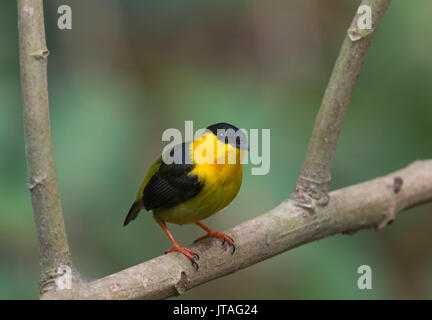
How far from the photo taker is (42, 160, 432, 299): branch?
6.89 feet

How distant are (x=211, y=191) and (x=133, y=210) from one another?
51 centimetres

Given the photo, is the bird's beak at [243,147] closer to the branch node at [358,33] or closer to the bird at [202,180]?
the bird at [202,180]

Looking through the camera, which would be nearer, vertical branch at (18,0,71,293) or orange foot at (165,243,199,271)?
vertical branch at (18,0,71,293)

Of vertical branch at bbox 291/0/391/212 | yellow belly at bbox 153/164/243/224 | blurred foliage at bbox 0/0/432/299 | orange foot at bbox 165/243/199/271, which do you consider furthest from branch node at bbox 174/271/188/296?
blurred foliage at bbox 0/0/432/299

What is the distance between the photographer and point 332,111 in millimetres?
2682

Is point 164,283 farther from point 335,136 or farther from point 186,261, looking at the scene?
point 335,136

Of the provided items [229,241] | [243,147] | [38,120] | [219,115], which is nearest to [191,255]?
[229,241]

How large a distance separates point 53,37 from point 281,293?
79.6 inches

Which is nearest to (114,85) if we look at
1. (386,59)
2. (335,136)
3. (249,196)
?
(249,196)

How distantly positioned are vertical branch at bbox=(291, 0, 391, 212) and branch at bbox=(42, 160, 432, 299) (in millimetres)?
93

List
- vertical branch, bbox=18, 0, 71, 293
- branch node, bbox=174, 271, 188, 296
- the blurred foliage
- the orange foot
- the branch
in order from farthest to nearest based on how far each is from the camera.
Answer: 1. the blurred foliage
2. the orange foot
3. branch node, bbox=174, 271, 188, 296
4. the branch
5. vertical branch, bbox=18, 0, 71, 293

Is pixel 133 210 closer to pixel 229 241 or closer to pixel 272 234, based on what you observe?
pixel 229 241

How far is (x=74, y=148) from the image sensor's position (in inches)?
121

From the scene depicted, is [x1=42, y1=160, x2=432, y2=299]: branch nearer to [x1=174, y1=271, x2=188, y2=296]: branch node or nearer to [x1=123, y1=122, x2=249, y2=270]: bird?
[x1=174, y1=271, x2=188, y2=296]: branch node
